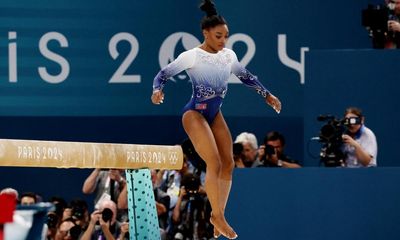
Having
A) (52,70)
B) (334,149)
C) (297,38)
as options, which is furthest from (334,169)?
(52,70)

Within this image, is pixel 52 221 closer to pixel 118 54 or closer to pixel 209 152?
pixel 118 54

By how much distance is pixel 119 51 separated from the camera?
12977 millimetres

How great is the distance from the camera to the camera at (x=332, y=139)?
10289 mm

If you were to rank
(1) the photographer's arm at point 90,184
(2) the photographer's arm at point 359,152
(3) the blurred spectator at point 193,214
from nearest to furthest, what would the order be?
(2) the photographer's arm at point 359,152 → (3) the blurred spectator at point 193,214 → (1) the photographer's arm at point 90,184

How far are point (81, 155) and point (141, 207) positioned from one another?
781 millimetres

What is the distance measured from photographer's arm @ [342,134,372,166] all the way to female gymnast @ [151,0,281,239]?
93.3 inches

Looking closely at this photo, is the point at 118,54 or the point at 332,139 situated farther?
the point at 118,54

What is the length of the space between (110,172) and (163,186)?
763 millimetres

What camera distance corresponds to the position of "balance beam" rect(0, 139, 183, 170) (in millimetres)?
7070

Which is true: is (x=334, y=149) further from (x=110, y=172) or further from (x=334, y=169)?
(x=110, y=172)

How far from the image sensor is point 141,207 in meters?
8.23

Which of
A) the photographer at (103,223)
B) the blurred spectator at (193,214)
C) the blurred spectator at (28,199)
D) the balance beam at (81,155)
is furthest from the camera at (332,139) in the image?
the blurred spectator at (28,199)

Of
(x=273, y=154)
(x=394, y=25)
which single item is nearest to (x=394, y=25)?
(x=394, y=25)

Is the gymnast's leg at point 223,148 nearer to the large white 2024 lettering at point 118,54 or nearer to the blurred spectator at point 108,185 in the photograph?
the blurred spectator at point 108,185
